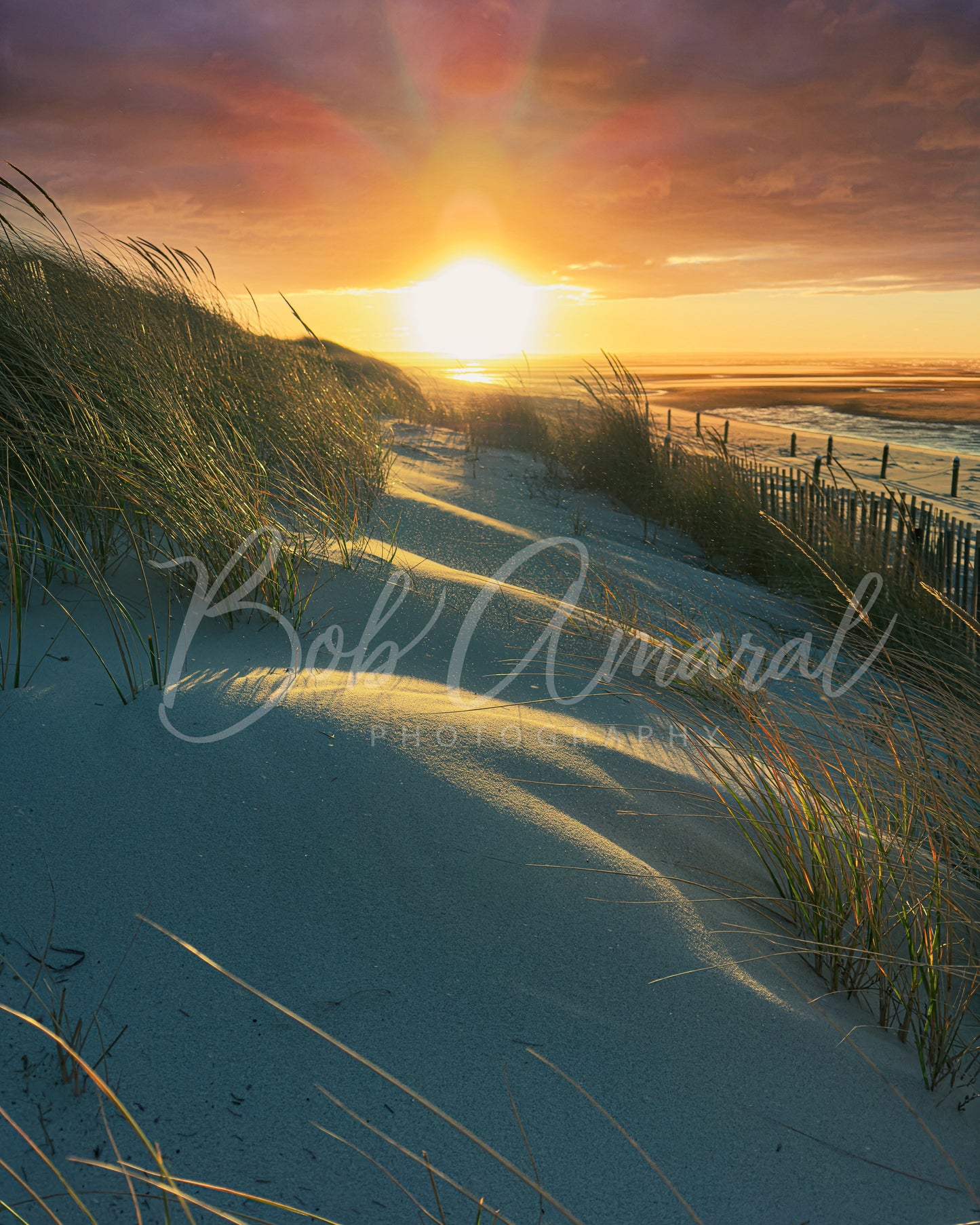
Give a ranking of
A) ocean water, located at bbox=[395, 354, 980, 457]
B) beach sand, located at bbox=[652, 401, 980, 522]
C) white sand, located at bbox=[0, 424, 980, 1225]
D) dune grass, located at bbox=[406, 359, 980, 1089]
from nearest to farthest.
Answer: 1. white sand, located at bbox=[0, 424, 980, 1225]
2. dune grass, located at bbox=[406, 359, 980, 1089]
3. beach sand, located at bbox=[652, 401, 980, 522]
4. ocean water, located at bbox=[395, 354, 980, 457]

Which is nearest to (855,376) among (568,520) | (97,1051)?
(568,520)

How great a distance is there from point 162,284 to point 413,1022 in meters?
5.85

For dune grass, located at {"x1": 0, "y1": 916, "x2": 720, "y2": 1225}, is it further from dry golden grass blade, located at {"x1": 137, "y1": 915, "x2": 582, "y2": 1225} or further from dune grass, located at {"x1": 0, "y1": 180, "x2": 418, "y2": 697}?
dune grass, located at {"x1": 0, "y1": 180, "x2": 418, "y2": 697}

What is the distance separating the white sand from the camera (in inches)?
44.0

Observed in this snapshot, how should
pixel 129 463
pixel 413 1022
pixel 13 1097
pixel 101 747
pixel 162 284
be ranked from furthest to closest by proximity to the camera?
1. pixel 162 284
2. pixel 129 463
3. pixel 101 747
4. pixel 413 1022
5. pixel 13 1097

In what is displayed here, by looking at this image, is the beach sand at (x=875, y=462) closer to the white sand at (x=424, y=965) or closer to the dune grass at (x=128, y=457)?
the dune grass at (x=128, y=457)

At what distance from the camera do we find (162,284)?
567 cm

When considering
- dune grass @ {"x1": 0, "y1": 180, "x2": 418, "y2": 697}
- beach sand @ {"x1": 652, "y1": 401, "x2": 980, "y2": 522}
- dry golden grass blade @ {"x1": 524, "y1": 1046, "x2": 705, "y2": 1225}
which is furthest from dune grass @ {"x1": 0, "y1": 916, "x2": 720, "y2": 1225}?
beach sand @ {"x1": 652, "y1": 401, "x2": 980, "y2": 522}

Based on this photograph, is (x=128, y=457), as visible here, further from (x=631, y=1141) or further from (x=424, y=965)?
(x=631, y=1141)

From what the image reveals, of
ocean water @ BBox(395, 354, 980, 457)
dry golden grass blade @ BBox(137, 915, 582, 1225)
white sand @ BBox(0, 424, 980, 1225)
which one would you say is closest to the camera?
dry golden grass blade @ BBox(137, 915, 582, 1225)

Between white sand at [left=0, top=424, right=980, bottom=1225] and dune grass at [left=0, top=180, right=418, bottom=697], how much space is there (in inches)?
16.6

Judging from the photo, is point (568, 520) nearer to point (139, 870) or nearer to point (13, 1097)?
point (139, 870)

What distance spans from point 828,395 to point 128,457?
2584 inches

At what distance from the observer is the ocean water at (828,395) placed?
110 ft
